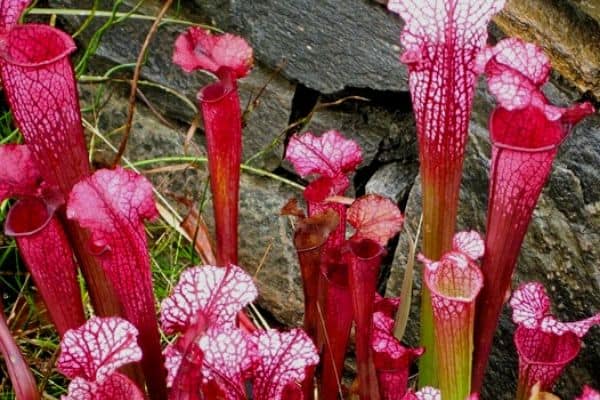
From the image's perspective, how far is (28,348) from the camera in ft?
5.69

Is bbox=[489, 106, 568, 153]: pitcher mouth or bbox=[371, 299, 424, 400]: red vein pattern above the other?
bbox=[489, 106, 568, 153]: pitcher mouth

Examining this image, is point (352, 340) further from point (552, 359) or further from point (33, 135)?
point (33, 135)

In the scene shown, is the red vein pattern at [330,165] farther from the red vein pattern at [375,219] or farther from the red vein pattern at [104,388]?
the red vein pattern at [104,388]

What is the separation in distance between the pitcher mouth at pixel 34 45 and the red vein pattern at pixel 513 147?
41 centimetres

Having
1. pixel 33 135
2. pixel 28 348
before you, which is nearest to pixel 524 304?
pixel 33 135

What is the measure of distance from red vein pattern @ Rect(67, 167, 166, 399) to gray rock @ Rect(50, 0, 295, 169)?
0.70 m

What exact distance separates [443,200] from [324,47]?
0.63 m

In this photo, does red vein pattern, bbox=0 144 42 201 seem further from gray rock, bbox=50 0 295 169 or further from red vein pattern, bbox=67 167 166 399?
gray rock, bbox=50 0 295 169

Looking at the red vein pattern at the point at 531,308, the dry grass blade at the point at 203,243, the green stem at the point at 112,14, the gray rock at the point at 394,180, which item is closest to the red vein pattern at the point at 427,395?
the red vein pattern at the point at 531,308

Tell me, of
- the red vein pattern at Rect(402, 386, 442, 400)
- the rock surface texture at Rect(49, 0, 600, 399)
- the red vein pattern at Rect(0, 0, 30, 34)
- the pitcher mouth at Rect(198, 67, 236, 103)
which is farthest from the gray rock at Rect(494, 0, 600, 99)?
the red vein pattern at Rect(0, 0, 30, 34)

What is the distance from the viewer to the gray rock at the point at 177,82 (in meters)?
1.63

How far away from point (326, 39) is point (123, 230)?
711mm

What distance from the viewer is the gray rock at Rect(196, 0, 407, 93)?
148 cm

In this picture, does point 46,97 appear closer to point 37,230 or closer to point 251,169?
point 37,230
